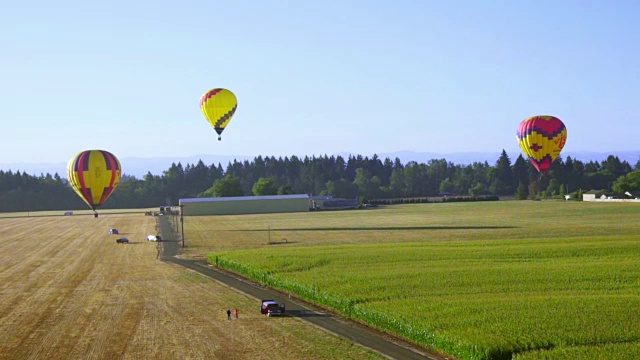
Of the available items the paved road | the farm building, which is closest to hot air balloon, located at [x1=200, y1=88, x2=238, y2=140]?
the farm building

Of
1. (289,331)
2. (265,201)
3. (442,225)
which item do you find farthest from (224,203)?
(289,331)

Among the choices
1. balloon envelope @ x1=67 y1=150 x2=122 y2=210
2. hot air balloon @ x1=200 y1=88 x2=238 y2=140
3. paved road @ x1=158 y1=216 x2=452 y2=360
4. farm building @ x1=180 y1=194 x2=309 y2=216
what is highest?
hot air balloon @ x1=200 y1=88 x2=238 y2=140

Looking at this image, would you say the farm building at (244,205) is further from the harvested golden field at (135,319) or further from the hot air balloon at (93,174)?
the harvested golden field at (135,319)

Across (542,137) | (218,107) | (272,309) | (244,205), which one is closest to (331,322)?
(272,309)

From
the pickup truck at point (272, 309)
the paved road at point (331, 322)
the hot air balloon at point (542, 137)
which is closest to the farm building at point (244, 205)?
the hot air balloon at point (542, 137)

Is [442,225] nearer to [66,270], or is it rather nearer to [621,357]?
[66,270]

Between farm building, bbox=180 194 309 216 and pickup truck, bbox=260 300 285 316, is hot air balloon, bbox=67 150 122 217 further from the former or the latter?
pickup truck, bbox=260 300 285 316

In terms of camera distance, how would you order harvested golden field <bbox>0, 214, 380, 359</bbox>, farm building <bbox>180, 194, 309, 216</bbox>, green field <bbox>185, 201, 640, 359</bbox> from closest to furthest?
green field <bbox>185, 201, 640, 359</bbox> < harvested golden field <bbox>0, 214, 380, 359</bbox> < farm building <bbox>180, 194, 309, 216</bbox>
